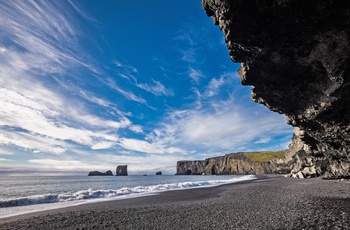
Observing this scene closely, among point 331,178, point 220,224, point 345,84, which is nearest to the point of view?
point 220,224

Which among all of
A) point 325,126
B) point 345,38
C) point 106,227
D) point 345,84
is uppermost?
point 345,38

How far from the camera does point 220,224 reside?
10227 mm

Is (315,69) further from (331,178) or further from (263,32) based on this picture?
(331,178)

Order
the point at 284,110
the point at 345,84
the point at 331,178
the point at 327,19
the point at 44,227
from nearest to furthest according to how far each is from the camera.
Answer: the point at 44,227, the point at 327,19, the point at 345,84, the point at 284,110, the point at 331,178

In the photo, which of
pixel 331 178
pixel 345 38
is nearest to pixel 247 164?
pixel 331 178

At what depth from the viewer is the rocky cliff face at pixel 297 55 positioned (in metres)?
13.6

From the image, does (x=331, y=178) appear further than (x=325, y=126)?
Yes

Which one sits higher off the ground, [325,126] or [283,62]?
[283,62]

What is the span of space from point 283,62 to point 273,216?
14.1m

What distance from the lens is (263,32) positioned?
1570 centimetres

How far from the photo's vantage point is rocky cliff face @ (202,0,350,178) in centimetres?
1361

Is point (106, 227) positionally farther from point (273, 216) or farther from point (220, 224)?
point (273, 216)

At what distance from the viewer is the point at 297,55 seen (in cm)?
1759

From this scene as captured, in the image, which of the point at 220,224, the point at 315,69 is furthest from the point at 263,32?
the point at 220,224
